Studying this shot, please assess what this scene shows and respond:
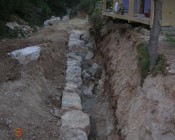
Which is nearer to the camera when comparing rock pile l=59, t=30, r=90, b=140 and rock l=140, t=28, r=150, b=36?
rock pile l=59, t=30, r=90, b=140

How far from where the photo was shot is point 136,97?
41.3ft

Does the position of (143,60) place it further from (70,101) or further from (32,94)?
(32,94)

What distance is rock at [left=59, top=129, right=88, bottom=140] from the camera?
468 inches

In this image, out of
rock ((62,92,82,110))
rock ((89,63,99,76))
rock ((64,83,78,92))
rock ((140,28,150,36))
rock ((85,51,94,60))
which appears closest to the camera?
rock ((62,92,82,110))

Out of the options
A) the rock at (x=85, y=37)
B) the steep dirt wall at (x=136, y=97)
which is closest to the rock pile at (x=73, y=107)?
the steep dirt wall at (x=136, y=97)

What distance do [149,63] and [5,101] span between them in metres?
5.30

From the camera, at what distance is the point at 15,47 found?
20.5 m

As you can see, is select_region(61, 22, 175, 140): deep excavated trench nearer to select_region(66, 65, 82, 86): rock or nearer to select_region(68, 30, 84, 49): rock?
select_region(66, 65, 82, 86): rock

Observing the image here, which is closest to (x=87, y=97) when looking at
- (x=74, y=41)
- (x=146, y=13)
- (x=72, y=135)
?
(x=72, y=135)

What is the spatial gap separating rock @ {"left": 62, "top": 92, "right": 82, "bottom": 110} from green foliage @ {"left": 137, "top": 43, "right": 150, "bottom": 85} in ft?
9.71

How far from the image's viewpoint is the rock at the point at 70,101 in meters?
14.3

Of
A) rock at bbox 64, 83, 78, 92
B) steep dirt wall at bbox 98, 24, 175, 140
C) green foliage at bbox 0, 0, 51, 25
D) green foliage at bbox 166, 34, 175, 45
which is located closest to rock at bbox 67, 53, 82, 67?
steep dirt wall at bbox 98, 24, 175, 140

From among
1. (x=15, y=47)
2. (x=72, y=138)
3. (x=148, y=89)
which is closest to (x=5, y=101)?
(x=72, y=138)

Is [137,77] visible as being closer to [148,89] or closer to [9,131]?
[148,89]
